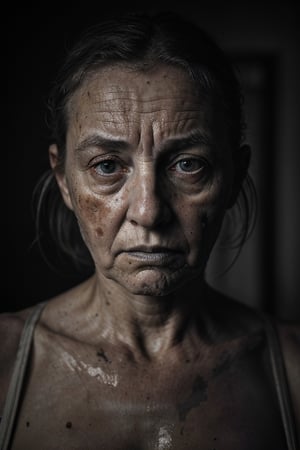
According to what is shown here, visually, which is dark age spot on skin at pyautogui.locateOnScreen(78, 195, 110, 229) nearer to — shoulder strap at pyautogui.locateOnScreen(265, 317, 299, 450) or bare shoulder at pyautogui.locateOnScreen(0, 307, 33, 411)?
bare shoulder at pyautogui.locateOnScreen(0, 307, 33, 411)

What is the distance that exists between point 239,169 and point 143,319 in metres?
0.46

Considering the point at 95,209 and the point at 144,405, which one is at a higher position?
the point at 95,209

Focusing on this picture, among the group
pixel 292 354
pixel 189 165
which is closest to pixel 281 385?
pixel 292 354

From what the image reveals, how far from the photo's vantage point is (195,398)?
1467 mm

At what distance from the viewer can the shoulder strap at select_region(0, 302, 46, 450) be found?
1.38 meters

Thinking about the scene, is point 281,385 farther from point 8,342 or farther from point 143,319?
point 8,342

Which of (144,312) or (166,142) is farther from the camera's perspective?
(144,312)

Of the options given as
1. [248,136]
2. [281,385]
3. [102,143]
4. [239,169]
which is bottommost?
[281,385]

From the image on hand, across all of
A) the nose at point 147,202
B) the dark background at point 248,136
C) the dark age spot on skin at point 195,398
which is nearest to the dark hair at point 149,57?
the nose at point 147,202

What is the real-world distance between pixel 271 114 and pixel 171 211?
1.80m

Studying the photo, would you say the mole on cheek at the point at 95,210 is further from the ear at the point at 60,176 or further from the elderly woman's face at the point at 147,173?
the ear at the point at 60,176

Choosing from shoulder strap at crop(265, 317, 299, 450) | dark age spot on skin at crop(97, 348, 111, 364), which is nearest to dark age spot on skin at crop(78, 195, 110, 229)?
dark age spot on skin at crop(97, 348, 111, 364)

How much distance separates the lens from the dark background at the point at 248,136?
8.84ft

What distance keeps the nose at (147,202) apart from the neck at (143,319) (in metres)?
0.28
